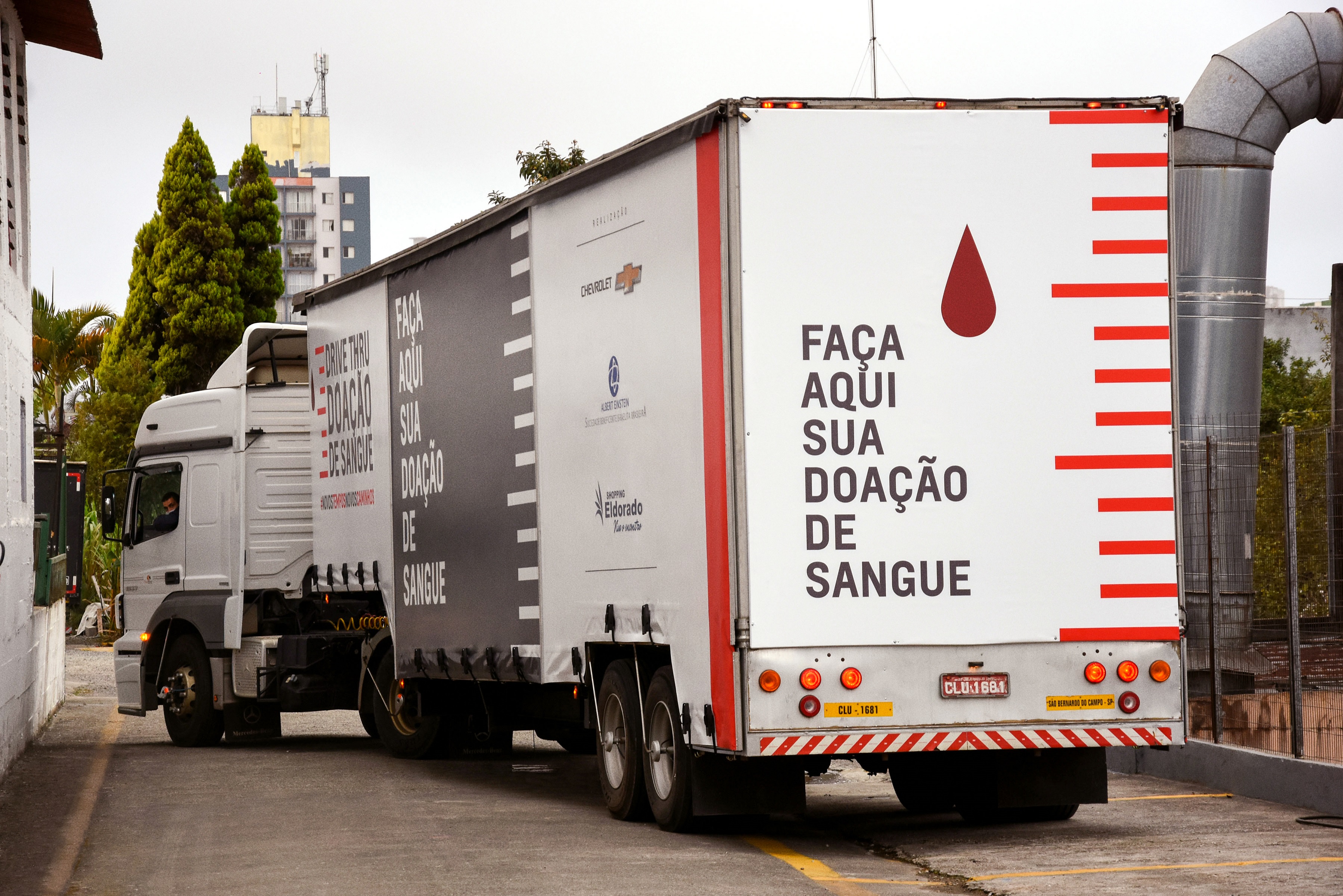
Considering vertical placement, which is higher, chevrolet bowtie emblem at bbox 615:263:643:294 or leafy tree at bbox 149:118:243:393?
leafy tree at bbox 149:118:243:393

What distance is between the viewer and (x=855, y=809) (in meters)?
11.4

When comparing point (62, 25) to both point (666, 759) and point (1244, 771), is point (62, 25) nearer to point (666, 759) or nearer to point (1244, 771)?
point (666, 759)

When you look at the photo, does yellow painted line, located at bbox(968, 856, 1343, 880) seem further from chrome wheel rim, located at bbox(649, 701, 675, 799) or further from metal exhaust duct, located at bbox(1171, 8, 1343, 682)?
metal exhaust duct, located at bbox(1171, 8, 1343, 682)

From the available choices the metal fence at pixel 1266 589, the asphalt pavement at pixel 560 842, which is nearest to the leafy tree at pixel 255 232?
the asphalt pavement at pixel 560 842

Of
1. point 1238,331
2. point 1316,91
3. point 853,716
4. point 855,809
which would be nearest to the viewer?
point 853,716

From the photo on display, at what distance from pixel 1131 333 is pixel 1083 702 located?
Result: 1933 mm

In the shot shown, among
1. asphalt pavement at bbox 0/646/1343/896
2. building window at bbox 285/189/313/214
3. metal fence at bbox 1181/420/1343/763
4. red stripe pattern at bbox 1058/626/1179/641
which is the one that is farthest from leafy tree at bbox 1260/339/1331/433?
building window at bbox 285/189/313/214

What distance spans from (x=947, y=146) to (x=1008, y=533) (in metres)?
2.02

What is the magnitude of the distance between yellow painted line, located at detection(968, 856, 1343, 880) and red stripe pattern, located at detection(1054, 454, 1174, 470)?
6.64 feet

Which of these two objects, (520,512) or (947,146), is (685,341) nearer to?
(947,146)

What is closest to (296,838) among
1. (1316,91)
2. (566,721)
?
(566,721)

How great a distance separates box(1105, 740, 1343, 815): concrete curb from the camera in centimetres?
1036

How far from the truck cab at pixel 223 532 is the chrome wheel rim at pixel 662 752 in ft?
23.3

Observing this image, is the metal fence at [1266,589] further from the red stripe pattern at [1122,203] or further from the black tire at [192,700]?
the black tire at [192,700]
